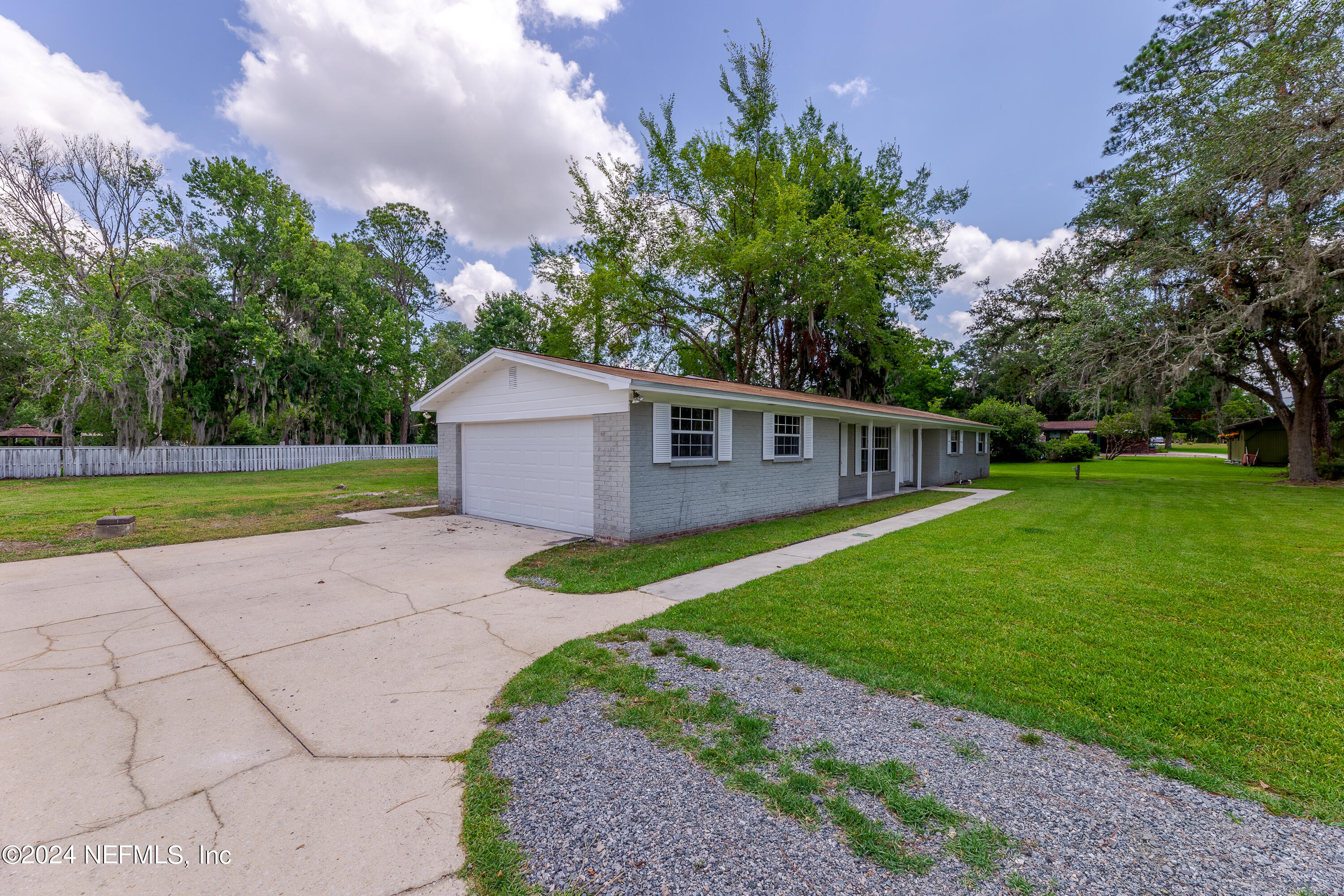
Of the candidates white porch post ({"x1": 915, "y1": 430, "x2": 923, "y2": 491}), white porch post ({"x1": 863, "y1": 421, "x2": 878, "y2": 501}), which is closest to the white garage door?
white porch post ({"x1": 863, "y1": 421, "x2": 878, "y2": 501})

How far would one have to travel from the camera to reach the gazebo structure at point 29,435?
33531 mm

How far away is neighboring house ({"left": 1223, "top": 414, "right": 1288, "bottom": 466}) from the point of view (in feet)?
84.8

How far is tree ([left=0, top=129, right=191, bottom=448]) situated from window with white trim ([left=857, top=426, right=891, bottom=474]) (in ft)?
81.2

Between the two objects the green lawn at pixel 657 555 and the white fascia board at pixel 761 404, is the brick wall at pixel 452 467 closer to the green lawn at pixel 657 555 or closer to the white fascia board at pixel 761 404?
the green lawn at pixel 657 555

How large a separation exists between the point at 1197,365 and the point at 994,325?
23.4 m

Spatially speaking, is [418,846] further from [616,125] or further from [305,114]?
[616,125]

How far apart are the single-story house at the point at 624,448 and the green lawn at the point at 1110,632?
262cm

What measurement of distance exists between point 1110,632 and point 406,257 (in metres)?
40.9

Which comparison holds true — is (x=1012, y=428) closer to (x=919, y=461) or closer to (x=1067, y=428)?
(x=919, y=461)

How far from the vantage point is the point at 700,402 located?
28.3 ft

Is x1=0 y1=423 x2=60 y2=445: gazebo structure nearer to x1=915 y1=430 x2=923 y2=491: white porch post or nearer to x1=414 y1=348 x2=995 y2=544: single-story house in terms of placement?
x1=414 y1=348 x2=995 y2=544: single-story house

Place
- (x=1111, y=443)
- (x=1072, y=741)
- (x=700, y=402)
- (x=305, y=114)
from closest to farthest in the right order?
(x=1072, y=741) → (x=700, y=402) → (x=305, y=114) → (x=1111, y=443)

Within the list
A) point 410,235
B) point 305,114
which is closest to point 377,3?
point 305,114

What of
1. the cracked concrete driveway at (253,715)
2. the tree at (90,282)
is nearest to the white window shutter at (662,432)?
the cracked concrete driveway at (253,715)
